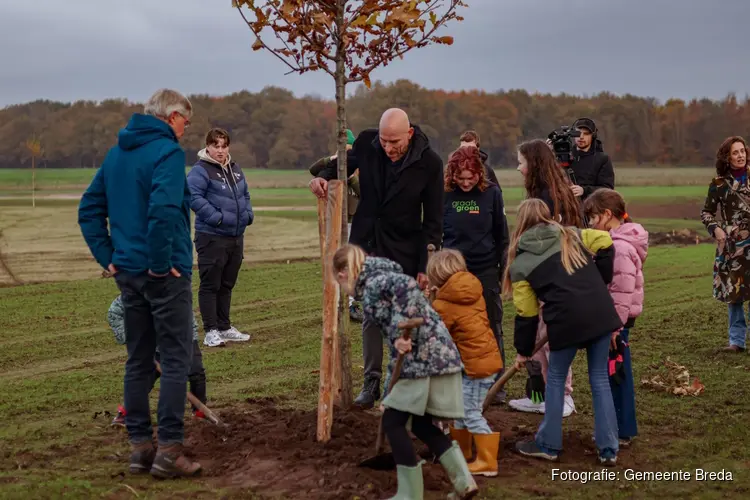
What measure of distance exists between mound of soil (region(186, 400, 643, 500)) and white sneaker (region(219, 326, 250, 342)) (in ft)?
12.5

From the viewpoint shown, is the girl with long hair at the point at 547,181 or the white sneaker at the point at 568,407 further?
the white sneaker at the point at 568,407

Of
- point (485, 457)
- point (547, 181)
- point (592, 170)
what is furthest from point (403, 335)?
point (592, 170)

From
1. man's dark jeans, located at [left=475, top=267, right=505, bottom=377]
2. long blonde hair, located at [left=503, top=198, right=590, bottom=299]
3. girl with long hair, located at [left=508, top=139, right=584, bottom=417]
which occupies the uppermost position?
girl with long hair, located at [left=508, top=139, right=584, bottom=417]

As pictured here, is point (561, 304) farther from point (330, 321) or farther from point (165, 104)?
point (165, 104)

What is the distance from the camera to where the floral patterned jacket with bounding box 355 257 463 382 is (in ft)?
18.1

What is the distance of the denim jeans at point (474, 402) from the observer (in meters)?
6.26

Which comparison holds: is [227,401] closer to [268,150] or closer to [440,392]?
[440,392]

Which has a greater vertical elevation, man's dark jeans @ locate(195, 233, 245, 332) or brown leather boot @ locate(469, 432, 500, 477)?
man's dark jeans @ locate(195, 233, 245, 332)

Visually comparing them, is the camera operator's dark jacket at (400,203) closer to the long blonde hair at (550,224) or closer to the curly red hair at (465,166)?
the long blonde hair at (550,224)

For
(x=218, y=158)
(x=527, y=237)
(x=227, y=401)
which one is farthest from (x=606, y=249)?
(x=218, y=158)

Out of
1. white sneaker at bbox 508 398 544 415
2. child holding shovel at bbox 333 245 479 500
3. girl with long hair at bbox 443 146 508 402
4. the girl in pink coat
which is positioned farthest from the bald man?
white sneaker at bbox 508 398 544 415

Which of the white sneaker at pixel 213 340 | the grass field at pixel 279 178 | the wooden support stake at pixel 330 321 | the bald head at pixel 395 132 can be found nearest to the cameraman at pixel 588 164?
the bald head at pixel 395 132

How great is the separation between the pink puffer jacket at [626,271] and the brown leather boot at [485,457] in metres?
1.48

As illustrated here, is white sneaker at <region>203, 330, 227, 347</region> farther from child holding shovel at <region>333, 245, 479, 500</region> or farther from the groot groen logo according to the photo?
child holding shovel at <region>333, 245, 479, 500</region>
